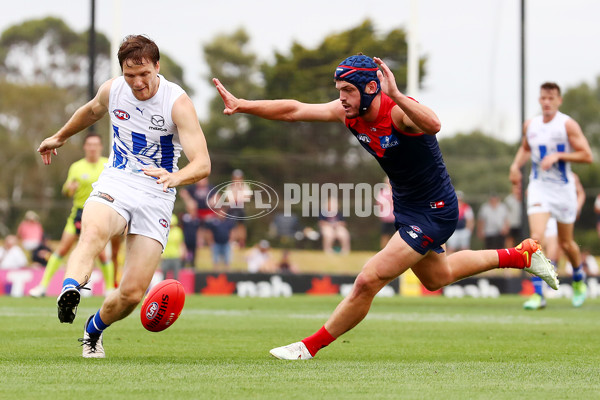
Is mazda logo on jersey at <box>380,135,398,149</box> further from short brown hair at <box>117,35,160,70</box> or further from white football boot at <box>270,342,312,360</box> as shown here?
short brown hair at <box>117,35,160,70</box>

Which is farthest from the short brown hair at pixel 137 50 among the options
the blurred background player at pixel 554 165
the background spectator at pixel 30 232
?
the background spectator at pixel 30 232

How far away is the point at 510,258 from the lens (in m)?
7.89

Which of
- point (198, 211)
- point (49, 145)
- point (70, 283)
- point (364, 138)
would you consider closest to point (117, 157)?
point (49, 145)

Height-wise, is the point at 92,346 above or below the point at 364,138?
below

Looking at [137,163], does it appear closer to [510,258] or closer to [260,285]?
[510,258]

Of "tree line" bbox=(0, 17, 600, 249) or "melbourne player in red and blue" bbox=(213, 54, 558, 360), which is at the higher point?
"tree line" bbox=(0, 17, 600, 249)

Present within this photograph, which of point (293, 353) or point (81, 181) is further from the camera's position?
point (81, 181)

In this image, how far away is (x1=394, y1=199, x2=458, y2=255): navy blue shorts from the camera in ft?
23.2

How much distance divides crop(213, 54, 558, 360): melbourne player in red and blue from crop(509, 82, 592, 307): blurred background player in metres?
5.82

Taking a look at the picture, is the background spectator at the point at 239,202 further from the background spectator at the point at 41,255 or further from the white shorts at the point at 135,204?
the white shorts at the point at 135,204

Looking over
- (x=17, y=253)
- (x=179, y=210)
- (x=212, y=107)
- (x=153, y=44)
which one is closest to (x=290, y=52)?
(x=212, y=107)

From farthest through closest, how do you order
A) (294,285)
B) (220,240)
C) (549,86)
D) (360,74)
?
(220,240) < (294,285) < (549,86) < (360,74)

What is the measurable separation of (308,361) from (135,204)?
1.67 meters

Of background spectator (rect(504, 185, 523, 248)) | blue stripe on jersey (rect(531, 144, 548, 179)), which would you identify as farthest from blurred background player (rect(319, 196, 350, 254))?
blue stripe on jersey (rect(531, 144, 548, 179))
